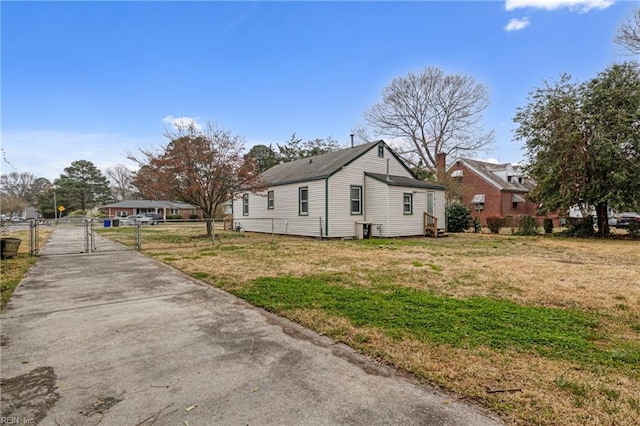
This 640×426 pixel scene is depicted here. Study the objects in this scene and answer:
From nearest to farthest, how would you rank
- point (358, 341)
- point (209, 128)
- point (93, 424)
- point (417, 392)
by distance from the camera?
point (93, 424) → point (417, 392) → point (358, 341) → point (209, 128)

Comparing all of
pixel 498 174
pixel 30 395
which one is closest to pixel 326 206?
pixel 30 395

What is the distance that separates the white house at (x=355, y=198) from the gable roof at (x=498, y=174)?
50.7ft

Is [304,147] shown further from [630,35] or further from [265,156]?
[630,35]

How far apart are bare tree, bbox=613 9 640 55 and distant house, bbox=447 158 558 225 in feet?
42.5

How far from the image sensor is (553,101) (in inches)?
657

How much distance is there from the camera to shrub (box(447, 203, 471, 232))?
20188mm

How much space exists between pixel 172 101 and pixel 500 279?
18.1 m

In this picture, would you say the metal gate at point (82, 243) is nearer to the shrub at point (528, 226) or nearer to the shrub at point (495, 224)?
the shrub at point (495, 224)

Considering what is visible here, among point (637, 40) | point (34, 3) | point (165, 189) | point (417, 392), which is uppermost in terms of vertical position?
point (637, 40)

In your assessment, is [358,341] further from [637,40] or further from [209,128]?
[637,40]

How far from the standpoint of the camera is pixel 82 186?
180 ft

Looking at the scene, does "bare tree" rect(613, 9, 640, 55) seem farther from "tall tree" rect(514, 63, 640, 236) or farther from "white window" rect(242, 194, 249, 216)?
"white window" rect(242, 194, 249, 216)

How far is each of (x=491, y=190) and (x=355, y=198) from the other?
2027cm

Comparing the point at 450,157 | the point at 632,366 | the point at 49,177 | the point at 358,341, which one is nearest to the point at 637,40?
the point at 450,157
